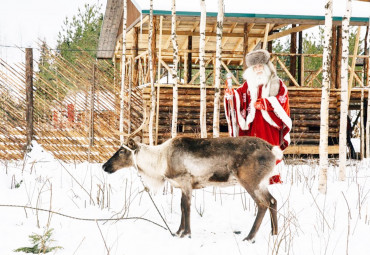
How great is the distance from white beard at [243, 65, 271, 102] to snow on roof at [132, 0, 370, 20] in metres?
5.41

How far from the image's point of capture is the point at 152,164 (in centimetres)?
387

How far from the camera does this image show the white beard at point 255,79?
5.41 meters

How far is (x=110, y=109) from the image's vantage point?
1130 cm

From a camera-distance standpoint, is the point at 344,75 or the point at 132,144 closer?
the point at 132,144

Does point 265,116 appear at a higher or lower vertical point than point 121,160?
higher

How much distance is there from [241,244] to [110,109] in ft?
27.3

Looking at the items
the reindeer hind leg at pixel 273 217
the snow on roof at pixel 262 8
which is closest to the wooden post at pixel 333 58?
the snow on roof at pixel 262 8

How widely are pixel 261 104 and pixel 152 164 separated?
2016mm

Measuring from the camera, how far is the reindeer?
3611 mm

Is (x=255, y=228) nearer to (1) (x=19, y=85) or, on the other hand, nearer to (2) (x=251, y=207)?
(2) (x=251, y=207)

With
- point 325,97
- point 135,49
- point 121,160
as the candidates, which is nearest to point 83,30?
point 135,49

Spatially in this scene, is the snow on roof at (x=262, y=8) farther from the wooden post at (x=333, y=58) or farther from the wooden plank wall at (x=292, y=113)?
the wooden plank wall at (x=292, y=113)

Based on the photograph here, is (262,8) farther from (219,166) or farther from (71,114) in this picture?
(219,166)

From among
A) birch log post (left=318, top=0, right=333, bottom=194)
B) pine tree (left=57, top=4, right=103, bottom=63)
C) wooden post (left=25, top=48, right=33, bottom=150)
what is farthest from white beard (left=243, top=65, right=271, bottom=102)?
pine tree (left=57, top=4, right=103, bottom=63)
